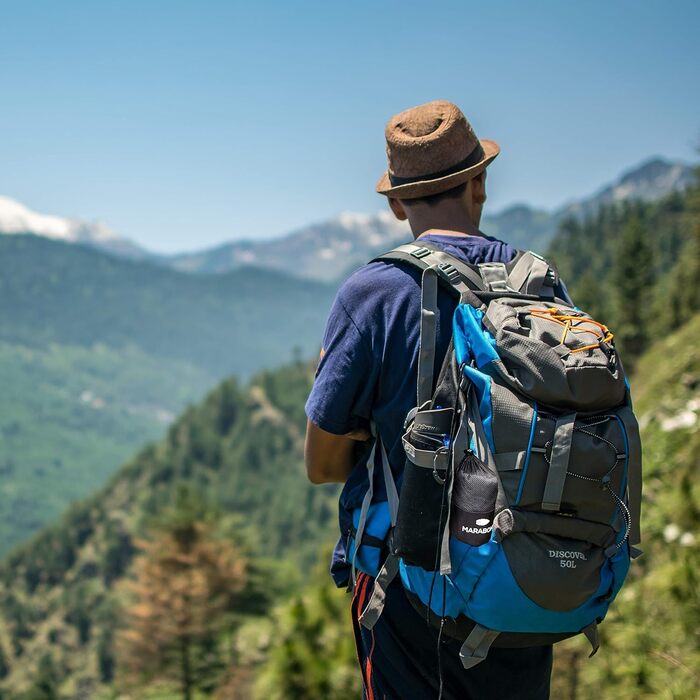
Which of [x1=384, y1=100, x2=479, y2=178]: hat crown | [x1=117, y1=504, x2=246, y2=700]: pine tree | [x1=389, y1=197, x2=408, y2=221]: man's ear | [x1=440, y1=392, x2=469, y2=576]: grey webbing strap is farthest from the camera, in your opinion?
[x1=117, y1=504, x2=246, y2=700]: pine tree

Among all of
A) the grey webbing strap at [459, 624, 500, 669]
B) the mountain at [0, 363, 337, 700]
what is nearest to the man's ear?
the grey webbing strap at [459, 624, 500, 669]

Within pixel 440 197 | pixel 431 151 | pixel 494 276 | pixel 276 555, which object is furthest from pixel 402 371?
pixel 276 555

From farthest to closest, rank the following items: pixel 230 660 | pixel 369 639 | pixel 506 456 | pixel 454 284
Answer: pixel 230 660 < pixel 369 639 < pixel 454 284 < pixel 506 456

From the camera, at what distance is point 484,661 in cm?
248

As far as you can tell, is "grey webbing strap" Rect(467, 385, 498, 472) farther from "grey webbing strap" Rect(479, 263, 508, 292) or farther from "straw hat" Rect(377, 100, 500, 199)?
"straw hat" Rect(377, 100, 500, 199)

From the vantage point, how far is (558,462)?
2.14 meters

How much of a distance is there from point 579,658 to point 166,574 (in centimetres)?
2114

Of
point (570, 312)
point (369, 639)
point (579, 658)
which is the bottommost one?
point (579, 658)

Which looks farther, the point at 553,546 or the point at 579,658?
the point at 579,658

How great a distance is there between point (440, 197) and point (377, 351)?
2.17ft

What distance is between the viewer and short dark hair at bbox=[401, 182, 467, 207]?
270cm

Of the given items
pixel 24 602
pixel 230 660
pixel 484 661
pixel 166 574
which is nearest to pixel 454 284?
pixel 484 661

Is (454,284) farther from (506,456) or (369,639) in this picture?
(369,639)

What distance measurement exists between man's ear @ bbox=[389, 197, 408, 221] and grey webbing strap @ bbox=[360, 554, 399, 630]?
128 cm
